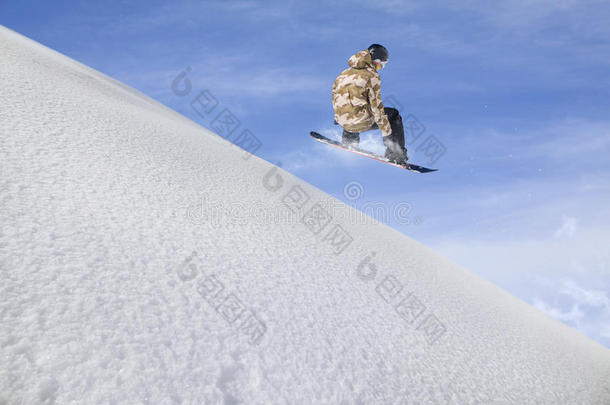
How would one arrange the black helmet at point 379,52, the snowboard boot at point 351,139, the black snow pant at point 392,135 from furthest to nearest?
the snowboard boot at point 351,139, the black snow pant at point 392,135, the black helmet at point 379,52

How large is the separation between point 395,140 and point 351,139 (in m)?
0.74

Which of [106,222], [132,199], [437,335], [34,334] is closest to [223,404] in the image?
[34,334]

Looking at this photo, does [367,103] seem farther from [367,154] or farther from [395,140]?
[367,154]

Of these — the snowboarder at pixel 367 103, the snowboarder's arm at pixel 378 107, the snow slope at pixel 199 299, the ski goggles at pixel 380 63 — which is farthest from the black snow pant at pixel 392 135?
the snow slope at pixel 199 299

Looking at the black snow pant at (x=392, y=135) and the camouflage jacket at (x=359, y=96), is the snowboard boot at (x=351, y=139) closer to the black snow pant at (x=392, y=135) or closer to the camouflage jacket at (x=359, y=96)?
the black snow pant at (x=392, y=135)

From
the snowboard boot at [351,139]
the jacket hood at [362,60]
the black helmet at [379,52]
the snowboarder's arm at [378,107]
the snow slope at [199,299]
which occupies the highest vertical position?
the black helmet at [379,52]

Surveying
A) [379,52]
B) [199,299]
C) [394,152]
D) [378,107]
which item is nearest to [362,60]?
[379,52]

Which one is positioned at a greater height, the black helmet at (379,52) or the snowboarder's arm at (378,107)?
the black helmet at (379,52)

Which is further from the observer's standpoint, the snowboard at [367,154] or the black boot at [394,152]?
the snowboard at [367,154]

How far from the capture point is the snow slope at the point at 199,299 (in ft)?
4.64

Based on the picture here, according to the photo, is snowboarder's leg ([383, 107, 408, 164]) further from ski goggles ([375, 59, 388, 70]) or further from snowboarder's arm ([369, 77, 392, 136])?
ski goggles ([375, 59, 388, 70])

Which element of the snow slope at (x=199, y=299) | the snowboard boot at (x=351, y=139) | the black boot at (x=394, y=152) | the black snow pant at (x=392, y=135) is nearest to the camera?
the snow slope at (x=199, y=299)

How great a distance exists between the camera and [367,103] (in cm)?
545

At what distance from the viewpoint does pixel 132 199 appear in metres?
2.63
